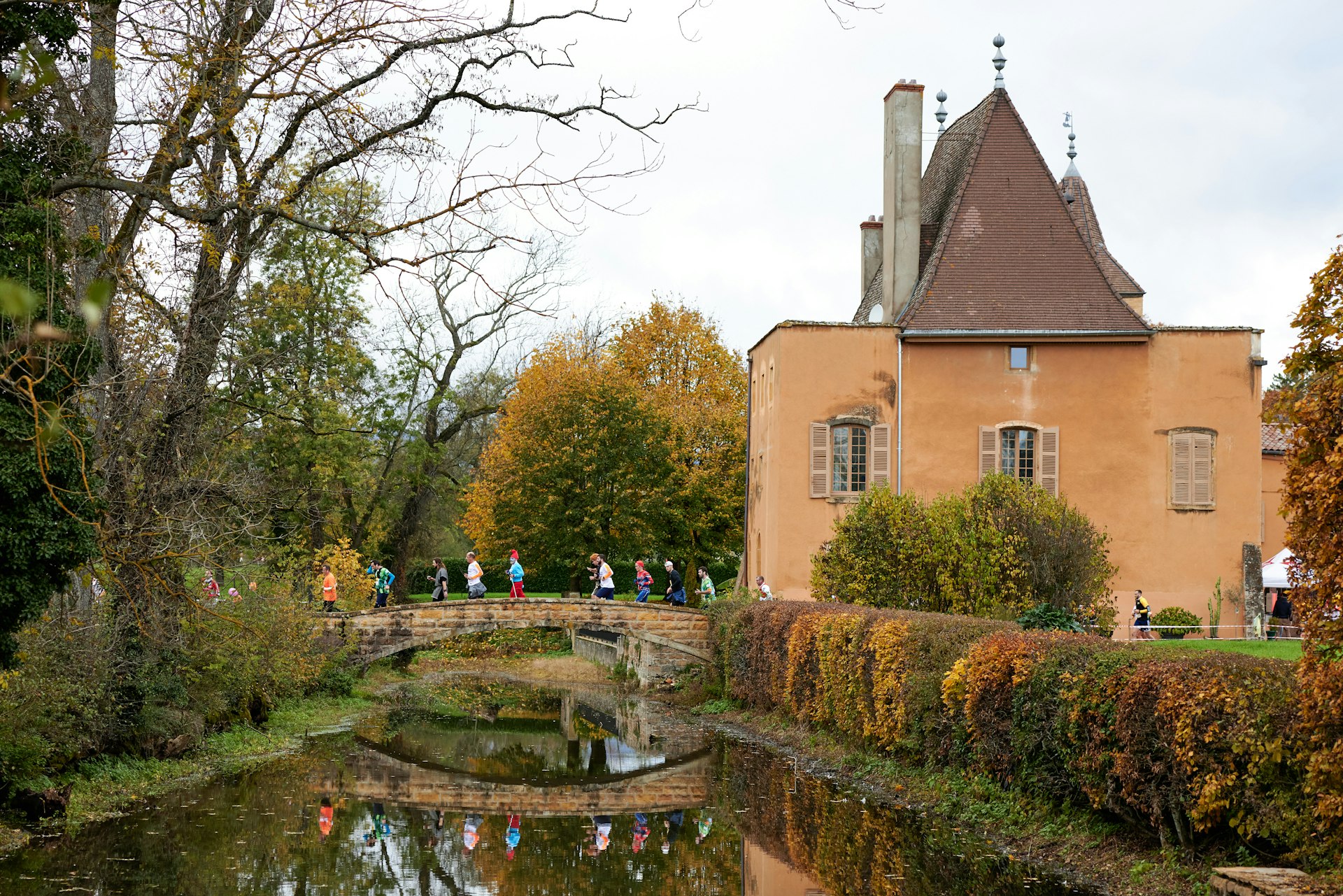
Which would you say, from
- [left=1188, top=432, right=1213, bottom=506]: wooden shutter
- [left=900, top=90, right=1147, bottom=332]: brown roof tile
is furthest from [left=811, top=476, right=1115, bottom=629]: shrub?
[left=900, top=90, right=1147, bottom=332]: brown roof tile

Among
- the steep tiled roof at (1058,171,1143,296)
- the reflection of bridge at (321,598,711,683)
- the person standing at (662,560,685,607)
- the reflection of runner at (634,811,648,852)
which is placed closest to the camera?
the reflection of runner at (634,811,648,852)

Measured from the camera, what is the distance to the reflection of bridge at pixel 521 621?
2706 cm

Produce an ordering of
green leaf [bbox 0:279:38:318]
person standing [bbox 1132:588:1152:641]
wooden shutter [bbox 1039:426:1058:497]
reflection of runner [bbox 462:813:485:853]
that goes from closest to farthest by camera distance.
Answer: green leaf [bbox 0:279:38:318]
reflection of runner [bbox 462:813:485:853]
person standing [bbox 1132:588:1152:641]
wooden shutter [bbox 1039:426:1058:497]

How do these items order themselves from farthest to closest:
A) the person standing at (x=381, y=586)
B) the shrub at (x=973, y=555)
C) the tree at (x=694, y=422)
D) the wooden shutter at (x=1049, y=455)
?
the tree at (x=694, y=422)
the person standing at (x=381, y=586)
the wooden shutter at (x=1049, y=455)
the shrub at (x=973, y=555)

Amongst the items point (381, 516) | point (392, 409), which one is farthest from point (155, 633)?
point (381, 516)

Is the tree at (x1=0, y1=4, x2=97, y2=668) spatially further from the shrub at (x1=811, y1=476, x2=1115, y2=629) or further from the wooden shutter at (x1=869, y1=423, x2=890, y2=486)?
the wooden shutter at (x1=869, y1=423, x2=890, y2=486)

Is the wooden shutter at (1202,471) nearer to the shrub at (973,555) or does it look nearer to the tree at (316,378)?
the shrub at (973,555)

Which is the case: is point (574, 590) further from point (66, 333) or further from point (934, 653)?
point (66, 333)

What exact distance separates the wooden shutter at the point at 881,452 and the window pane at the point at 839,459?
23.0 inches

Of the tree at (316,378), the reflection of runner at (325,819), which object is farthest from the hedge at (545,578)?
the reflection of runner at (325,819)

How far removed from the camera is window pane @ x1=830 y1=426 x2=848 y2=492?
93.8 feet

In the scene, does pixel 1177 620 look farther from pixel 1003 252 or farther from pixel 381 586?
pixel 381 586

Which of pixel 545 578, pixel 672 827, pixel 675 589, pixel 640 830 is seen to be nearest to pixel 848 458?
pixel 675 589

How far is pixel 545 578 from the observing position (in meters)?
51.5
